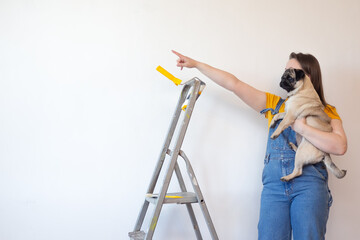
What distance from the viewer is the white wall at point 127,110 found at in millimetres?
1526

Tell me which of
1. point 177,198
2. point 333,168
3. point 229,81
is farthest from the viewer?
point 229,81

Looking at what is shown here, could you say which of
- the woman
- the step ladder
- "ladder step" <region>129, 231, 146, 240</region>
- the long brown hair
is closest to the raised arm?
the woman

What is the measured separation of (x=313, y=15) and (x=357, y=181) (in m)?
1.08

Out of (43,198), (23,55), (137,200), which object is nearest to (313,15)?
(137,200)

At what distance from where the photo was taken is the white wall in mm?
1526

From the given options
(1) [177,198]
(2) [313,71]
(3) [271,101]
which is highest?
(2) [313,71]

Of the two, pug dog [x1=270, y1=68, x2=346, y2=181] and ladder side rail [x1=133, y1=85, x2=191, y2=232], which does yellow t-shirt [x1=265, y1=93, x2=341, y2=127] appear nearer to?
pug dog [x1=270, y1=68, x2=346, y2=181]

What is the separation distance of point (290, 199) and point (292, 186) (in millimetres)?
60

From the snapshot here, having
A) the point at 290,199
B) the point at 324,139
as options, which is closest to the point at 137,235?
the point at 290,199

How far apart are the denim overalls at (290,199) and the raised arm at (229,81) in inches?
6.4

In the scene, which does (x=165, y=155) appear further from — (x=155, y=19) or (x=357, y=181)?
(x=357, y=181)

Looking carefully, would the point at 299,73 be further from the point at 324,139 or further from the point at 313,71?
the point at 324,139

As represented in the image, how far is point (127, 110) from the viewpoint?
65.4 inches

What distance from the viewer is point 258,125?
1.89m
